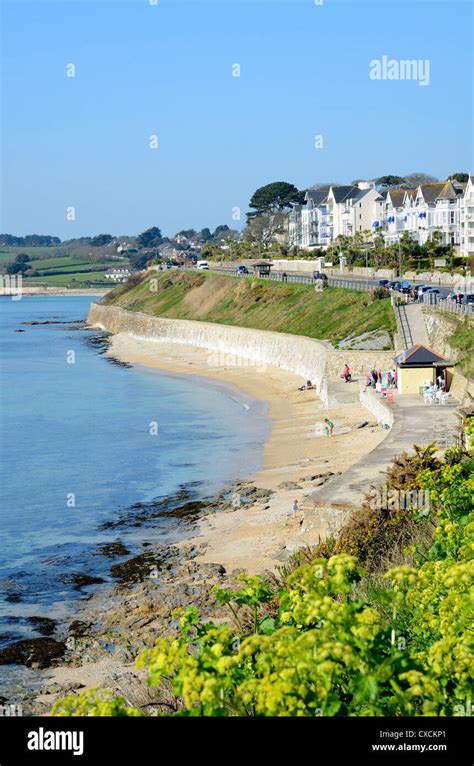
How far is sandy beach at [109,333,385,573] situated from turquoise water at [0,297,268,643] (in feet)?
3.43

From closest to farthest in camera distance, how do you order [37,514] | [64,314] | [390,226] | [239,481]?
[37,514] → [239,481] → [390,226] → [64,314]

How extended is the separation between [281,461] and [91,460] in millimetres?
7497

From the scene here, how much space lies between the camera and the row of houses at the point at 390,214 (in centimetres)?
8719

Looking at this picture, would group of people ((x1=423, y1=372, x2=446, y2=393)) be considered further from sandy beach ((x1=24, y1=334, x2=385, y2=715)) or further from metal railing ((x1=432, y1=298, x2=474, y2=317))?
metal railing ((x1=432, y1=298, x2=474, y2=317))

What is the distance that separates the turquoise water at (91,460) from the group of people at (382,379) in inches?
184

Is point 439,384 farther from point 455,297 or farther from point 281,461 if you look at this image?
point 455,297

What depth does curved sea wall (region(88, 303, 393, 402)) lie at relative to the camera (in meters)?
42.7

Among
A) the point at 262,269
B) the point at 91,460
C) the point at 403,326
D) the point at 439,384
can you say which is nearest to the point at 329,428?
the point at 439,384

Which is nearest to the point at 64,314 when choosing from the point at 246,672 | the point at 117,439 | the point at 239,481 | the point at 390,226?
the point at 390,226

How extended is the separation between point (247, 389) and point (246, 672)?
45.6m

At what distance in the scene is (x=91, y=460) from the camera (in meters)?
34.9

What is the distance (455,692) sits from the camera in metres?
6.59
